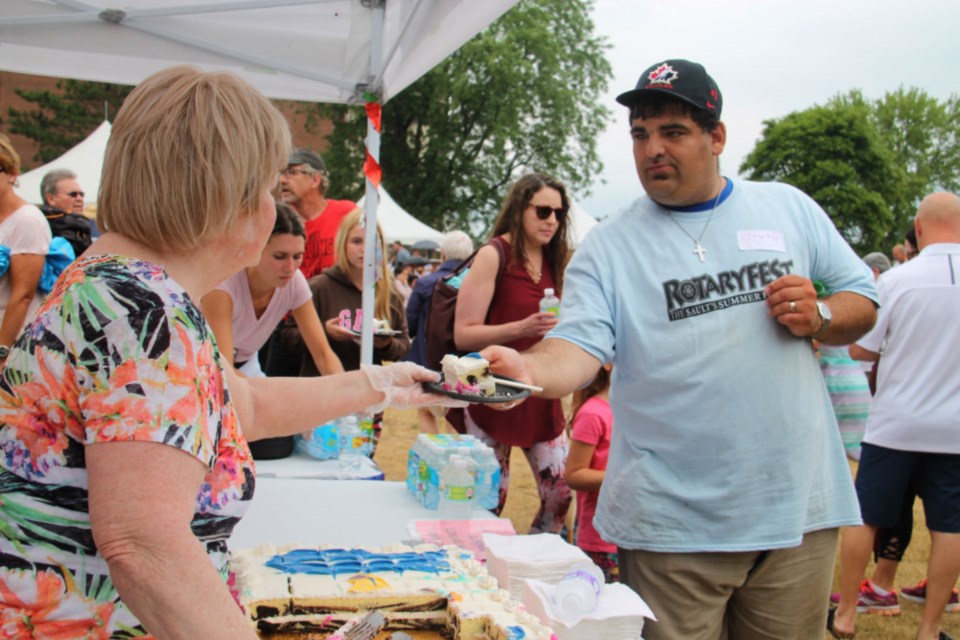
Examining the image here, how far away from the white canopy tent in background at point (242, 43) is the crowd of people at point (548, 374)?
675mm

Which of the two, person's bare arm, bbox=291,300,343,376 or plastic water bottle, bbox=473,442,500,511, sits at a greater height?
person's bare arm, bbox=291,300,343,376

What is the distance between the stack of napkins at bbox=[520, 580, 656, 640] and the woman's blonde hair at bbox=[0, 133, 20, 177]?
12.9 ft

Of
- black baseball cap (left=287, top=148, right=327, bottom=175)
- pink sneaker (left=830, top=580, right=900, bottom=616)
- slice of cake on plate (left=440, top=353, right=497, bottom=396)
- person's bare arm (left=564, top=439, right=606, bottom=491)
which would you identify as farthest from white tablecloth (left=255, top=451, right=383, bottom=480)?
pink sneaker (left=830, top=580, right=900, bottom=616)

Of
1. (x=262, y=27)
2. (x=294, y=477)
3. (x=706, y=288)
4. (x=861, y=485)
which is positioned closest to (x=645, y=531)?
(x=706, y=288)

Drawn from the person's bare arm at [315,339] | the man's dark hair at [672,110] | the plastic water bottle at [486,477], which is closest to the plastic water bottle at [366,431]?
the person's bare arm at [315,339]

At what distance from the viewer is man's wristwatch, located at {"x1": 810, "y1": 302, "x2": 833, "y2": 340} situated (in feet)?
6.89

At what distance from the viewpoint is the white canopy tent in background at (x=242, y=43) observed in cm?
375

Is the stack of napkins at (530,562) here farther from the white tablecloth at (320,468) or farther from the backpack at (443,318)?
the backpack at (443,318)

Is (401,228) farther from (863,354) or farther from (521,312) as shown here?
(863,354)

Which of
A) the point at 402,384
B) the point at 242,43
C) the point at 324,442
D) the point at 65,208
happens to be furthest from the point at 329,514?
the point at 65,208

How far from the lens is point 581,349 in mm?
2076

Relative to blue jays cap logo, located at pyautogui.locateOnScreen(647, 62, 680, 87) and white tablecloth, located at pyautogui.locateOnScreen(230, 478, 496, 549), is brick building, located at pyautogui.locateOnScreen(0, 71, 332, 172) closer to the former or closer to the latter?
white tablecloth, located at pyautogui.locateOnScreen(230, 478, 496, 549)

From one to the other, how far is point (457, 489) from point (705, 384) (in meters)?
1.02

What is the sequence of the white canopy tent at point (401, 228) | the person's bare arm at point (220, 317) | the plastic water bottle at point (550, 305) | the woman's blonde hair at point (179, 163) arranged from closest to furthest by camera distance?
the woman's blonde hair at point (179, 163), the person's bare arm at point (220, 317), the plastic water bottle at point (550, 305), the white canopy tent at point (401, 228)
